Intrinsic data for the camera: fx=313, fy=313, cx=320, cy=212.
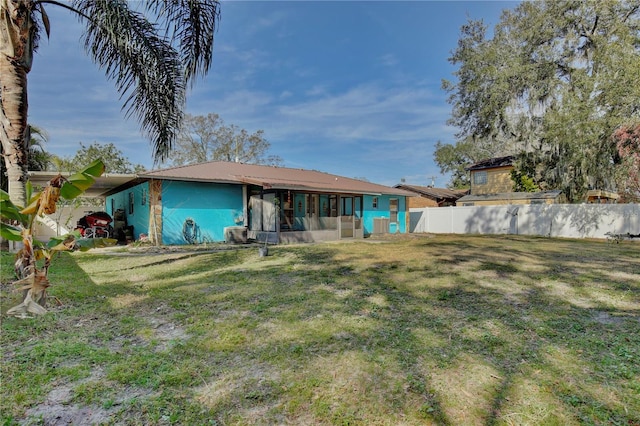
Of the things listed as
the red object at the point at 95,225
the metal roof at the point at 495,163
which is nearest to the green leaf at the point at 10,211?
the red object at the point at 95,225

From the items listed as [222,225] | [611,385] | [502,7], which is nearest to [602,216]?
[502,7]

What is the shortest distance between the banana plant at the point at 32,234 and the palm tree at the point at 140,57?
140 cm

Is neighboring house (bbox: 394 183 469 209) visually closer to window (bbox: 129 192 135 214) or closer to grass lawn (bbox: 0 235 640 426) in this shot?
window (bbox: 129 192 135 214)

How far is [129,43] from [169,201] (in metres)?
7.62

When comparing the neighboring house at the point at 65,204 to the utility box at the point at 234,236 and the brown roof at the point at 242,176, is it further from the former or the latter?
the utility box at the point at 234,236

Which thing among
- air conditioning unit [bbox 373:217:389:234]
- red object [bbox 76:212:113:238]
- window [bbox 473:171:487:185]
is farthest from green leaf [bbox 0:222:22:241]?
window [bbox 473:171:487:185]

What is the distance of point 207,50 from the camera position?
21.4 feet

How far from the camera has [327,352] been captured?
3170 mm

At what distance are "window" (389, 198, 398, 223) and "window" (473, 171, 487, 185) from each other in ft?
39.3

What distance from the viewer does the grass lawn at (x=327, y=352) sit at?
2254mm

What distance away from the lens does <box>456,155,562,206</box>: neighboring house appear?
2191 centimetres

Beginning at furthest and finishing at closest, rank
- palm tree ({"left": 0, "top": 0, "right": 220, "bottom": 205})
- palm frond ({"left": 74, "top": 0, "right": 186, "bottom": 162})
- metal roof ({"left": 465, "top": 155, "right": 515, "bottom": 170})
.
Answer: metal roof ({"left": 465, "top": 155, "right": 515, "bottom": 170}) < palm frond ({"left": 74, "top": 0, "right": 186, "bottom": 162}) < palm tree ({"left": 0, "top": 0, "right": 220, "bottom": 205})

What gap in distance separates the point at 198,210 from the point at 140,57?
790 centimetres

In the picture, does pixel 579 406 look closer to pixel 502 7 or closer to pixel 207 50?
pixel 207 50
